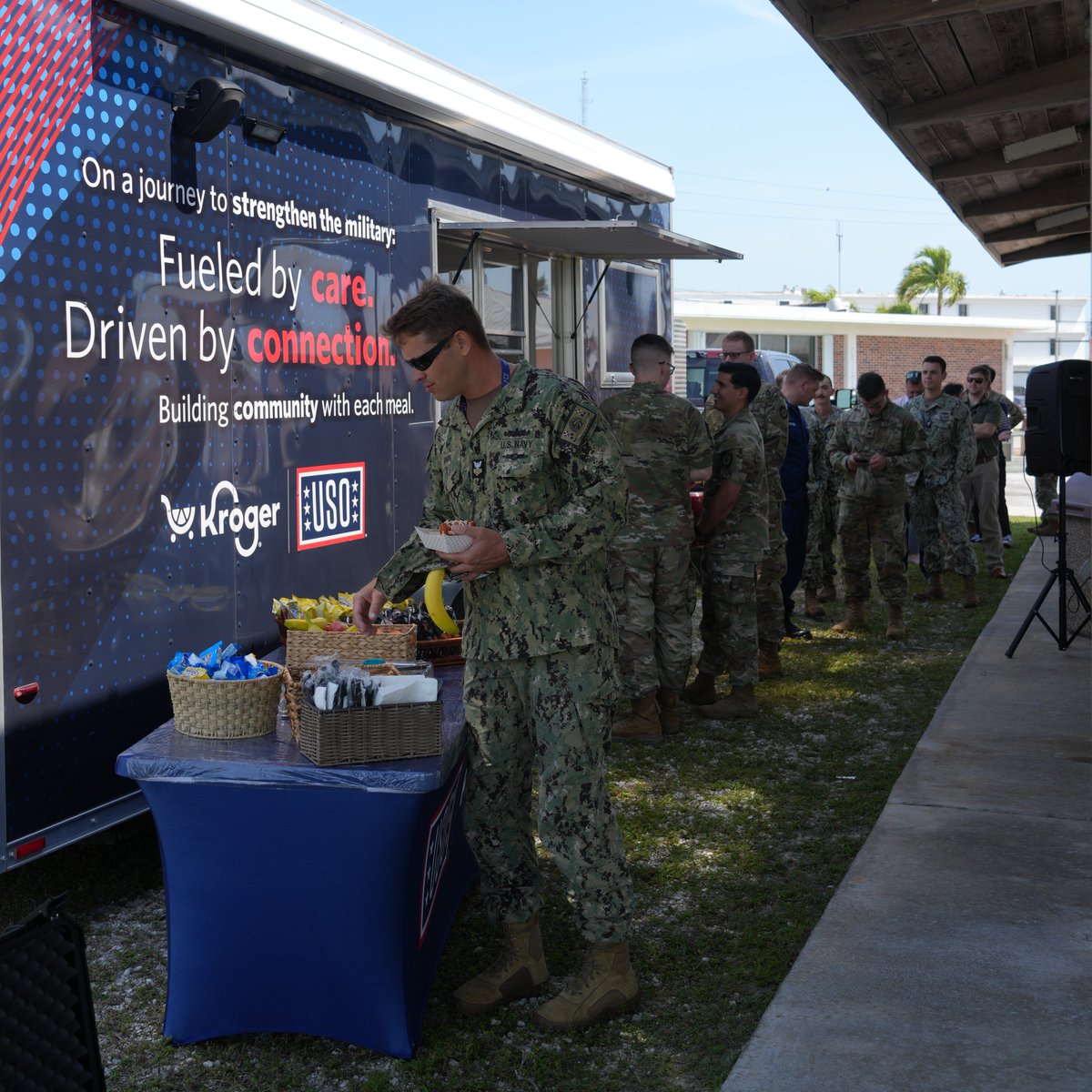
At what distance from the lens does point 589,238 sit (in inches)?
278

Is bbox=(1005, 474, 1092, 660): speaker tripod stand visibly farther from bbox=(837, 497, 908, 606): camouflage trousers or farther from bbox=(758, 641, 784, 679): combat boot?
bbox=(758, 641, 784, 679): combat boot


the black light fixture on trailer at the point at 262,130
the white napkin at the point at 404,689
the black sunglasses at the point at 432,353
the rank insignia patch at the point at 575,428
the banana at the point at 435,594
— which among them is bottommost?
the white napkin at the point at 404,689

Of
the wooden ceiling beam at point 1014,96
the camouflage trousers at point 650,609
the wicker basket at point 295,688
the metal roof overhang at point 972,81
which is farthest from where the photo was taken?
the wooden ceiling beam at point 1014,96

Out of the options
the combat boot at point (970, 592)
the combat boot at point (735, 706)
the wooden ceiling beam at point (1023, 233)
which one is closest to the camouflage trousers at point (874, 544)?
the combat boot at point (970, 592)

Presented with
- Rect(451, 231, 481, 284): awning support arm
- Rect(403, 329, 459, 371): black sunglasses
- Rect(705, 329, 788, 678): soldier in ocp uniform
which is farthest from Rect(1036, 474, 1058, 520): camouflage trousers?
Rect(403, 329, 459, 371): black sunglasses

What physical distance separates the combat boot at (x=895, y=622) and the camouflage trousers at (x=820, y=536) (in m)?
1.03

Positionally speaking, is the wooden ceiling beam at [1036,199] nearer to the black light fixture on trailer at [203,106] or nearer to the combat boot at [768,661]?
the combat boot at [768,661]

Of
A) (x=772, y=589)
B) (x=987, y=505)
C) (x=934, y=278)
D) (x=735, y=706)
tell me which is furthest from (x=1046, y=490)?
(x=934, y=278)

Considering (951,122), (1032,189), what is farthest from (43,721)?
(1032,189)

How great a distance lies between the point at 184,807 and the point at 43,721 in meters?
0.80

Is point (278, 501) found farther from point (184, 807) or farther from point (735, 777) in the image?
point (735, 777)

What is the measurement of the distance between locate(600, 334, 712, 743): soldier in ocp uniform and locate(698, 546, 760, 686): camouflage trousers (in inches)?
15.0

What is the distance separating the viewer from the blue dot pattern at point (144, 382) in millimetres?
3701

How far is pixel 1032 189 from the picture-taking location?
31.3 ft
